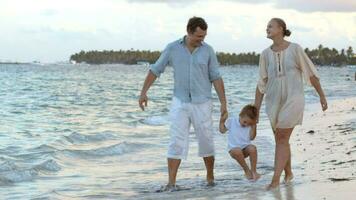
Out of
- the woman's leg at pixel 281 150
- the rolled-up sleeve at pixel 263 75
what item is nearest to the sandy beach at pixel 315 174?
the woman's leg at pixel 281 150

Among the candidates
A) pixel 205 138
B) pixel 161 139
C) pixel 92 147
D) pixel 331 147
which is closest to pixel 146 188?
pixel 205 138

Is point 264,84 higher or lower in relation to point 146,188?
higher

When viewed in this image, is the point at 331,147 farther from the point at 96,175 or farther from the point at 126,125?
the point at 126,125

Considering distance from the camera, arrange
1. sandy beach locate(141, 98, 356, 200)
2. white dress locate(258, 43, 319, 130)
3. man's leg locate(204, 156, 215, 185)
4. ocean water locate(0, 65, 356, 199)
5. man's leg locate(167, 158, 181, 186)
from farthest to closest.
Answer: ocean water locate(0, 65, 356, 199) → man's leg locate(204, 156, 215, 185) → man's leg locate(167, 158, 181, 186) → white dress locate(258, 43, 319, 130) → sandy beach locate(141, 98, 356, 200)

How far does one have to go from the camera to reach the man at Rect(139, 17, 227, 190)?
715 centimetres

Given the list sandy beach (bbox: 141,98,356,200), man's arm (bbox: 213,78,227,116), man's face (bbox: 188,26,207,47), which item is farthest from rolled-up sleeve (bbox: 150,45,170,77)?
sandy beach (bbox: 141,98,356,200)

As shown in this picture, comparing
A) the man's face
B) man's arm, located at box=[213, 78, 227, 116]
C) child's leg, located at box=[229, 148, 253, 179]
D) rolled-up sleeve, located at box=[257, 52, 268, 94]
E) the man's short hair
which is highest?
the man's short hair

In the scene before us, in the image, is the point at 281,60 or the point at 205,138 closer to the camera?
the point at 281,60

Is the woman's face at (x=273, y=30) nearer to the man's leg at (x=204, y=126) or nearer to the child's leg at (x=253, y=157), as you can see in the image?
the man's leg at (x=204, y=126)

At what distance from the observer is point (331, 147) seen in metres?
10.7

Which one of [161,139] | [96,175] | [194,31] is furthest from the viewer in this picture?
[161,139]

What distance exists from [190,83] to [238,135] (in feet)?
2.70

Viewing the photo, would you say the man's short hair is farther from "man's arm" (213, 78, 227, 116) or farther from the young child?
the young child

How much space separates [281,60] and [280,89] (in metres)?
0.30
